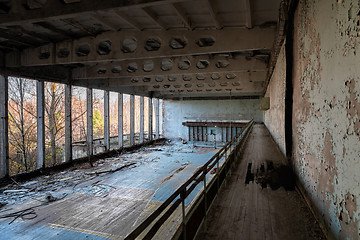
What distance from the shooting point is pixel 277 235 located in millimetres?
2297

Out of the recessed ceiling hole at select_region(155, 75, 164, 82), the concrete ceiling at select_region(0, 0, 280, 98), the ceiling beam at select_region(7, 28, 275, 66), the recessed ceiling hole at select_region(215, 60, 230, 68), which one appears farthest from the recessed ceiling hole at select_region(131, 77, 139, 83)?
the recessed ceiling hole at select_region(215, 60, 230, 68)

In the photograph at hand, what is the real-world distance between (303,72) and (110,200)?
5.82m

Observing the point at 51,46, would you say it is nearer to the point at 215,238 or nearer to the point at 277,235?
the point at 215,238

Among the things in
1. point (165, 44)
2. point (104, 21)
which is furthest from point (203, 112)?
point (104, 21)

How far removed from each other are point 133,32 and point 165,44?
1.14 metres

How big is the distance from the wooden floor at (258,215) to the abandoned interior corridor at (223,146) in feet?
0.05

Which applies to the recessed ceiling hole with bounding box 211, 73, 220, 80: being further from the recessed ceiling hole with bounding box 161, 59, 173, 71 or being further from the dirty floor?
the dirty floor

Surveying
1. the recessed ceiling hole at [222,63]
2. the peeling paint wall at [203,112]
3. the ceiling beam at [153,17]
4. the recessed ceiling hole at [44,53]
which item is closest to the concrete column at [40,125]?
the recessed ceiling hole at [44,53]

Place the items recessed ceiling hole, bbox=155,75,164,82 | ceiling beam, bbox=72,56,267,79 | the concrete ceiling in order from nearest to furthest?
the concrete ceiling
ceiling beam, bbox=72,56,267,79
recessed ceiling hole, bbox=155,75,164,82

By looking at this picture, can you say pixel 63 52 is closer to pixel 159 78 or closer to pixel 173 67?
pixel 173 67

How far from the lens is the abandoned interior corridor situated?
1.69 meters

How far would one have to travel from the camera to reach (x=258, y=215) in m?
2.76

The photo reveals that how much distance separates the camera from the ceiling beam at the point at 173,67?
7895mm

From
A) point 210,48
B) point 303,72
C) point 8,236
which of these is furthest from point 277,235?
point 8,236
